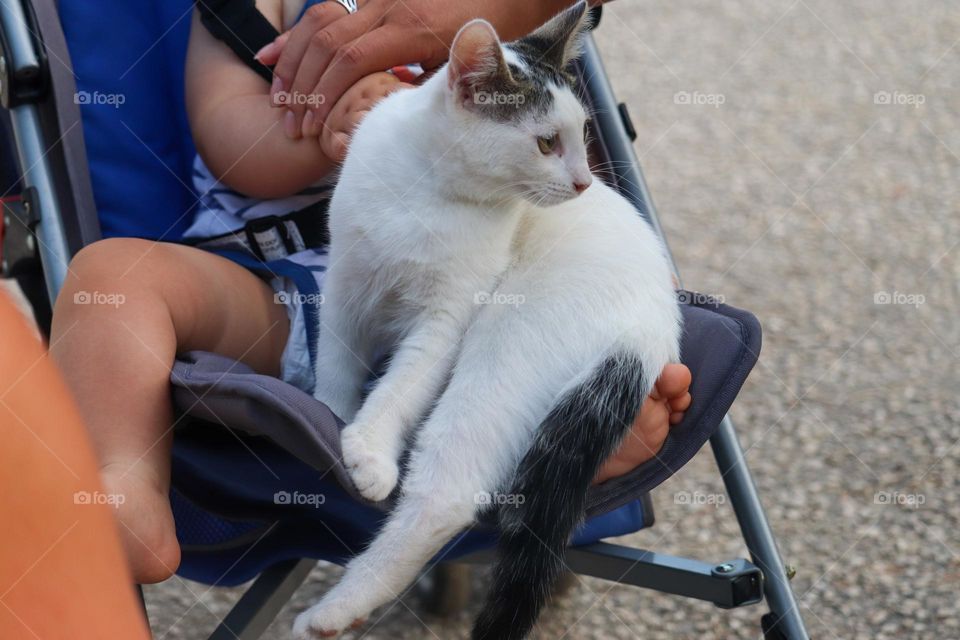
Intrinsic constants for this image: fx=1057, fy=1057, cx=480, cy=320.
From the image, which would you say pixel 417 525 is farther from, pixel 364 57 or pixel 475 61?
pixel 364 57

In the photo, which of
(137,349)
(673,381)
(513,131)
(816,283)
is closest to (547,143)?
(513,131)

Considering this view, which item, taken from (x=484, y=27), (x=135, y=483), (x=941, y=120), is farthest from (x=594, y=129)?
(x=941, y=120)

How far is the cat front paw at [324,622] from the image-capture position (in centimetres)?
116

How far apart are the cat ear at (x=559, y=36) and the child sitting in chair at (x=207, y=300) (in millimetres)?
206

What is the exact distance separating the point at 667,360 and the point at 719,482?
3.60 ft

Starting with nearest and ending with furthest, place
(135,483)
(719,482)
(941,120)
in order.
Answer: (135,483)
(719,482)
(941,120)

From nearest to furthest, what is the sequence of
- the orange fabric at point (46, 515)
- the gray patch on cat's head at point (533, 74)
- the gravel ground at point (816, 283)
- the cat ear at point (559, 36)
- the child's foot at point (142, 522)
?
the orange fabric at point (46, 515)
the child's foot at point (142, 522)
the gray patch on cat's head at point (533, 74)
the cat ear at point (559, 36)
the gravel ground at point (816, 283)

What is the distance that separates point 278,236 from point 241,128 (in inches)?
6.7

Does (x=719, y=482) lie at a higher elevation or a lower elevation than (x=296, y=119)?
lower

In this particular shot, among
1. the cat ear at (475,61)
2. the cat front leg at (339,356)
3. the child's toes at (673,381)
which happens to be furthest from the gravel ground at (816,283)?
the cat ear at (475,61)

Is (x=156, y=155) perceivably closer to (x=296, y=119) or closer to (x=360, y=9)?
(x=296, y=119)

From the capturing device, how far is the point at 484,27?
1176 millimetres

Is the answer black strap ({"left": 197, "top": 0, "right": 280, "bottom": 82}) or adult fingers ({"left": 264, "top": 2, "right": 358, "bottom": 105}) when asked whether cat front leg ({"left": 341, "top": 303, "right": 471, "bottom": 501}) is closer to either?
adult fingers ({"left": 264, "top": 2, "right": 358, "bottom": 105})

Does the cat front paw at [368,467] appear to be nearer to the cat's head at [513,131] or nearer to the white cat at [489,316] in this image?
the white cat at [489,316]
